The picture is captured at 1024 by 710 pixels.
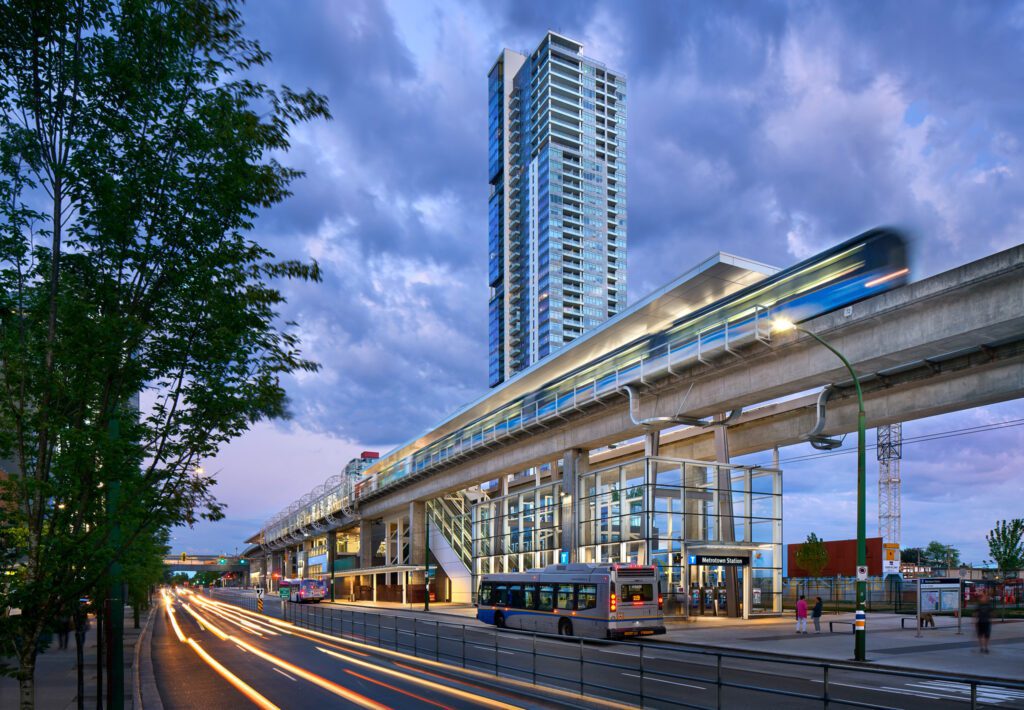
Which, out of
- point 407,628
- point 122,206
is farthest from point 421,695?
point 407,628

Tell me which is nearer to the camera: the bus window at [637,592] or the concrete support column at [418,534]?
the bus window at [637,592]

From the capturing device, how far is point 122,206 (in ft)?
31.4

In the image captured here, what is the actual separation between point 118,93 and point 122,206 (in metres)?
1.55

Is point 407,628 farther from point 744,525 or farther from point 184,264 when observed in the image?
point 184,264

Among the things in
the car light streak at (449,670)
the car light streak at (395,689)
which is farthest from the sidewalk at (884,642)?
the car light streak at (395,689)

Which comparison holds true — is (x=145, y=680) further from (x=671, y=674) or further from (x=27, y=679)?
(x=671, y=674)

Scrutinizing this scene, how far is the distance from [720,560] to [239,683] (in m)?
27.5

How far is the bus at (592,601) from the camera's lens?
30391 mm

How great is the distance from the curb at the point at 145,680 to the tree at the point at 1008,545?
57.6m

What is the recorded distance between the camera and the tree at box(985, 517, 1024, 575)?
58531mm

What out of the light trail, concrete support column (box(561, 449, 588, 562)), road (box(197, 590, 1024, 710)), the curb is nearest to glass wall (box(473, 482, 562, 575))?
concrete support column (box(561, 449, 588, 562))

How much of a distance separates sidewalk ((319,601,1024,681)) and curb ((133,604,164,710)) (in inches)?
687

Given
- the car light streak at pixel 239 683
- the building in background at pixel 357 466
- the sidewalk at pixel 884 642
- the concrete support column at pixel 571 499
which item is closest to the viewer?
the car light streak at pixel 239 683

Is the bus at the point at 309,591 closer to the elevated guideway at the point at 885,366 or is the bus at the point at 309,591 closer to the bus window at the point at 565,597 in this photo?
the elevated guideway at the point at 885,366
